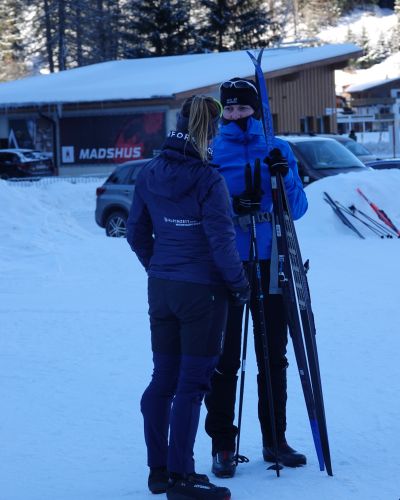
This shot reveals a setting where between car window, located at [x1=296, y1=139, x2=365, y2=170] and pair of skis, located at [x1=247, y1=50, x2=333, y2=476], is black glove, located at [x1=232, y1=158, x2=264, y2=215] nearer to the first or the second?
pair of skis, located at [x1=247, y1=50, x2=333, y2=476]

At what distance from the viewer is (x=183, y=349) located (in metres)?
4.18

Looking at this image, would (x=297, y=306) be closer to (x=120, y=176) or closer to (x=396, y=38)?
(x=120, y=176)

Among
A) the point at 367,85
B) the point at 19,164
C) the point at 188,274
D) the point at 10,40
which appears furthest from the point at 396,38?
the point at 188,274

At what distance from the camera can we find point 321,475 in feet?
14.8

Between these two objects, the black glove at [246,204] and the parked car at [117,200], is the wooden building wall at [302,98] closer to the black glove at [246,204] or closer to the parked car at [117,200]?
the parked car at [117,200]

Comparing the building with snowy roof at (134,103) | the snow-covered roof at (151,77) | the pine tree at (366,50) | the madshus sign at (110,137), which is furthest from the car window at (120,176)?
the pine tree at (366,50)

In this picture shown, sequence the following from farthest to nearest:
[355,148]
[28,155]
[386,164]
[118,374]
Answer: [28,155] < [355,148] < [386,164] < [118,374]

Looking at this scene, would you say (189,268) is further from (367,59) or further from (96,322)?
(367,59)

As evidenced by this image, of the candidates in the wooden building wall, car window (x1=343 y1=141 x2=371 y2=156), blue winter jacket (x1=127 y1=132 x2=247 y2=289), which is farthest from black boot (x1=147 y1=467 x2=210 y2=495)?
the wooden building wall

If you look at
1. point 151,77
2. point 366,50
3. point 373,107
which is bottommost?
point 373,107

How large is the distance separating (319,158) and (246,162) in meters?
13.0

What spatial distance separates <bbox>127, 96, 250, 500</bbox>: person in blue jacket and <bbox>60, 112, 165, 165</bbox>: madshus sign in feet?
101

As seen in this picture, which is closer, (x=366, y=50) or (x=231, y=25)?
(x=231, y=25)

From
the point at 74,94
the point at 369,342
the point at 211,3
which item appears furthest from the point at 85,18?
the point at 369,342
